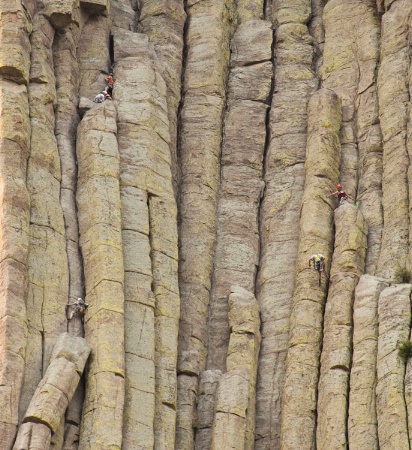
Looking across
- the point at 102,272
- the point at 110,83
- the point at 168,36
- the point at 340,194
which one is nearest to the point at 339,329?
the point at 340,194

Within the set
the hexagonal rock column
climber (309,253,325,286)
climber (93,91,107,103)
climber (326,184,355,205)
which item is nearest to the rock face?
the hexagonal rock column

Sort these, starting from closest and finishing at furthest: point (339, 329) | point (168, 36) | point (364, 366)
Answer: point (364, 366) < point (339, 329) < point (168, 36)

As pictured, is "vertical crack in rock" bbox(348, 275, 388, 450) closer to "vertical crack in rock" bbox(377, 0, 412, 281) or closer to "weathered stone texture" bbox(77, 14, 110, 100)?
"vertical crack in rock" bbox(377, 0, 412, 281)

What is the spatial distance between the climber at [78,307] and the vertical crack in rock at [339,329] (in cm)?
989

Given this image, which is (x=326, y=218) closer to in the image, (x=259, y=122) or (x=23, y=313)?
(x=259, y=122)

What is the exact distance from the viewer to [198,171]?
69562 millimetres

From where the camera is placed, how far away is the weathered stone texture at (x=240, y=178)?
65.8 metres

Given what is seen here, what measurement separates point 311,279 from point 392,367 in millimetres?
6543

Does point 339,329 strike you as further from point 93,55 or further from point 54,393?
point 93,55

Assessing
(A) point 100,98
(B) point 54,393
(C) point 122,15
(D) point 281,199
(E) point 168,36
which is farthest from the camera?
(C) point 122,15

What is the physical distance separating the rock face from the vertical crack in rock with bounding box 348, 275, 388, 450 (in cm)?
9

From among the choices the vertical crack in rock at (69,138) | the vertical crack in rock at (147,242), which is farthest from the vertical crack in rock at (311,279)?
the vertical crack in rock at (69,138)

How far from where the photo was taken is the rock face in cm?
5931

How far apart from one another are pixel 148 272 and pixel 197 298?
10.4ft
